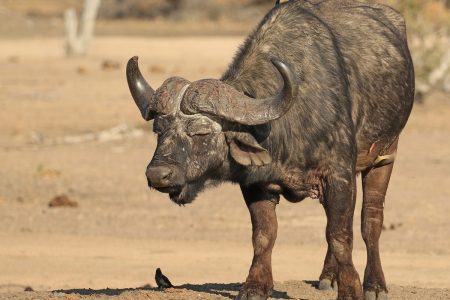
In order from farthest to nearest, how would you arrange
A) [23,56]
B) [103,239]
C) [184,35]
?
[184,35]
[23,56]
[103,239]

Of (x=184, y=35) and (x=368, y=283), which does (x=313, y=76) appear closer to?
(x=368, y=283)

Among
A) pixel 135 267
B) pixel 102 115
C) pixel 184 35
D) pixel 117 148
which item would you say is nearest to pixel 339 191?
pixel 135 267

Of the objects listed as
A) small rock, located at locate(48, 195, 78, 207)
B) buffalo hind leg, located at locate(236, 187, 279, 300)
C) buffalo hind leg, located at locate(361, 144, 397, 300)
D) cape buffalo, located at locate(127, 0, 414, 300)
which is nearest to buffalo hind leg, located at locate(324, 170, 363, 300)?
cape buffalo, located at locate(127, 0, 414, 300)

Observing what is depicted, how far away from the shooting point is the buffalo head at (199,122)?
25.6 ft

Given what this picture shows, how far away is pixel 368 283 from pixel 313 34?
190cm

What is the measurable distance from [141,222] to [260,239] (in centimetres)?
553

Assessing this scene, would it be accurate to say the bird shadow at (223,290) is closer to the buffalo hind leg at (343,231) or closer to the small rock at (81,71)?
the buffalo hind leg at (343,231)

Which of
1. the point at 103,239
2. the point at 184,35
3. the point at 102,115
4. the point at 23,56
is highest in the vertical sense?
the point at 184,35

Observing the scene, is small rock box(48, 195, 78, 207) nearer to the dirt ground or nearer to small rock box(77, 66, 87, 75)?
→ the dirt ground

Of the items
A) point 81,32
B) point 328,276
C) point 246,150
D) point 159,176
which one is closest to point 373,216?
point 328,276

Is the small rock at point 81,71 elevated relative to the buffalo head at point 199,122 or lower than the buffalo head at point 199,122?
elevated

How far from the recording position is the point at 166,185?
7.71 meters

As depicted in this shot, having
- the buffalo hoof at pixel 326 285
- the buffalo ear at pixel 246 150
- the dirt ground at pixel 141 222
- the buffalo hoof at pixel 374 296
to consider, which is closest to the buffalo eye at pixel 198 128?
the buffalo ear at pixel 246 150

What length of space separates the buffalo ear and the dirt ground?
1.17 meters
